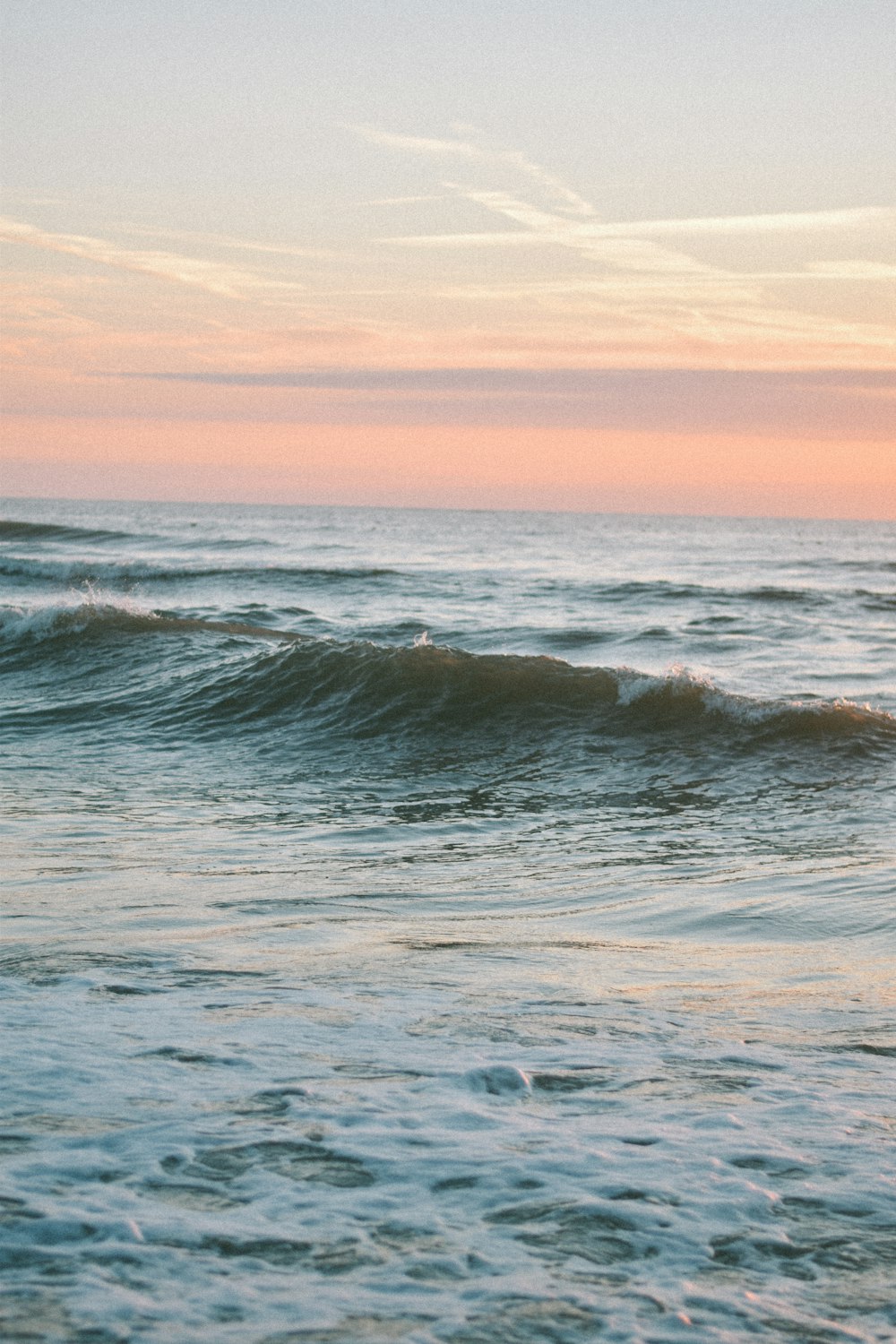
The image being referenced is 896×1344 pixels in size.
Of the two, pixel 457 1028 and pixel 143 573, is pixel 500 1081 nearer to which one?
pixel 457 1028

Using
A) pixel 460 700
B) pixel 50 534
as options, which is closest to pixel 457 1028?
pixel 460 700

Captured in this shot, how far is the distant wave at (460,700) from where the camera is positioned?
974 cm

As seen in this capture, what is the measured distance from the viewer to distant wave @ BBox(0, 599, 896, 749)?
974 centimetres

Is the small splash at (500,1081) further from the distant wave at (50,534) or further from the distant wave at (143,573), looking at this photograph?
the distant wave at (50,534)

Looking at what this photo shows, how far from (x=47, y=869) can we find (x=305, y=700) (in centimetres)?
586

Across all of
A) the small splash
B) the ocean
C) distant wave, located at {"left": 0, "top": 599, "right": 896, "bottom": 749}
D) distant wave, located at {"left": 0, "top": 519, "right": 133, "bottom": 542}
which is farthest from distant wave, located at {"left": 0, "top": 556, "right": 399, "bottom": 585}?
the small splash

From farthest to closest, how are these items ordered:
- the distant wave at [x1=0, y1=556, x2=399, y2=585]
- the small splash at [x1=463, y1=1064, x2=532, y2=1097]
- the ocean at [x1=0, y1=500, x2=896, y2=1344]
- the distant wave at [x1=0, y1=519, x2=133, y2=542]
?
the distant wave at [x1=0, y1=519, x2=133, y2=542], the distant wave at [x1=0, y1=556, x2=399, y2=585], the small splash at [x1=463, y1=1064, x2=532, y2=1097], the ocean at [x1=0, y1=500, x2=896, y2=1344]

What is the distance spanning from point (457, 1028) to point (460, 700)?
7.43 m

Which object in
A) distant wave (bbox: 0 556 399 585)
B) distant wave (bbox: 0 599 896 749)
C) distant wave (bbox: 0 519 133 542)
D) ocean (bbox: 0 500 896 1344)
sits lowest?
ocean (bbox: 0 500 896 1344)

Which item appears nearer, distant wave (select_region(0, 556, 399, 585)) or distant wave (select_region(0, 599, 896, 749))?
distant wave (select_region(0, 599, 896, 749))

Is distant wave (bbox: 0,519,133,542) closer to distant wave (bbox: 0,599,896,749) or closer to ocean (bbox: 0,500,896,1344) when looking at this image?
distant wave (bbox: 0,599,896,749)

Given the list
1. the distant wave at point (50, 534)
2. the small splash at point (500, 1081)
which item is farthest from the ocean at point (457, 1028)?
the distant wave at point (50, 534)

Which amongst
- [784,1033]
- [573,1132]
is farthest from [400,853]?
[573,1132]

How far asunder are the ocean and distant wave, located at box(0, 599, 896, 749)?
8cm
